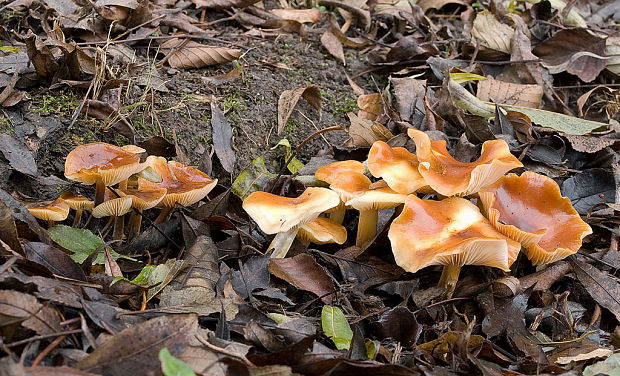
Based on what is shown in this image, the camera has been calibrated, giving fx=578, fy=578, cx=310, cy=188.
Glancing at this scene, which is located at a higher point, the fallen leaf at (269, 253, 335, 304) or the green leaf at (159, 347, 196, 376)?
the green leaf at (159, 347, 196, 376)

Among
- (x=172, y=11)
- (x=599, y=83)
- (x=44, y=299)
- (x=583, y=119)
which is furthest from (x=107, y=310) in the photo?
(x=599, y=83)

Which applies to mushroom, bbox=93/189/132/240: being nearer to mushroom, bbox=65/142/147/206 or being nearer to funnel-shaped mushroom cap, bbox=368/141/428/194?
mushroom, bbox=65/142/147/206

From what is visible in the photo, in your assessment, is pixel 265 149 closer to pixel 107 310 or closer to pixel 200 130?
pixel 200 130

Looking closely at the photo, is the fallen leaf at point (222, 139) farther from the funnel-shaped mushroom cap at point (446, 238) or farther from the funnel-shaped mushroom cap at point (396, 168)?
the funnel-shaped mushroom cap at point (446, 238)

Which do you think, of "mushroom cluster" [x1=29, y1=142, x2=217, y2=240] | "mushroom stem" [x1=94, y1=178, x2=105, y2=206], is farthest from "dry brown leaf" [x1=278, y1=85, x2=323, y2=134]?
"mushroom stem" [x1=94, y1=178, x2=105, y2=206]

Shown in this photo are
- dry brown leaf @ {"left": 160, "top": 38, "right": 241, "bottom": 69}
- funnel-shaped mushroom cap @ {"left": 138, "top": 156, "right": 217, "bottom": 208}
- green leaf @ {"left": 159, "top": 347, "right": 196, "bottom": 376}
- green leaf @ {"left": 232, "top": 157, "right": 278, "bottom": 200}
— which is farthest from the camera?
dry brown leaf @ {"left": 160, "top": 38, "right": 241, "bottom": 69}

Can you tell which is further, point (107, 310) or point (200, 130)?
point (200, 130)

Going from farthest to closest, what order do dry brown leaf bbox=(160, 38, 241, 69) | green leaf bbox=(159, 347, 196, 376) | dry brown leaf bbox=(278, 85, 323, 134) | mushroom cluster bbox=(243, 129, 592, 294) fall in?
dry brown leaf bbox=(160, 38, 241, 69) → dry brown leaf bbox=(278, 85, 323, 134) → mushroom cluster bbox=(243, 129, 592, 294) → green leaf bbox=(159, 347, 196, 376)
